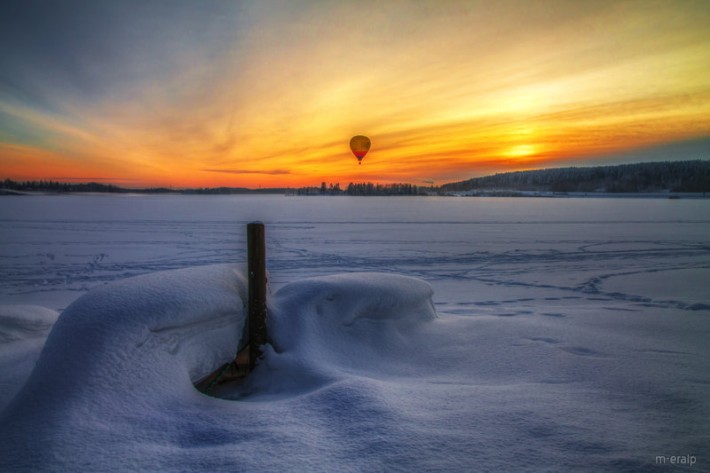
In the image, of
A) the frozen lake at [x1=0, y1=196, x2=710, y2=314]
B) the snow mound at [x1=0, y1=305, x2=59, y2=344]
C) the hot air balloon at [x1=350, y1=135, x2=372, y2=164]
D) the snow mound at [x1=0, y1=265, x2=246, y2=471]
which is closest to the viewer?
the snow mound at [x1=0, y1=265, x2=246, y2=471]

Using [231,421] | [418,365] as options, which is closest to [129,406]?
[231,421]

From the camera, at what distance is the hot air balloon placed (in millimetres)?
18547

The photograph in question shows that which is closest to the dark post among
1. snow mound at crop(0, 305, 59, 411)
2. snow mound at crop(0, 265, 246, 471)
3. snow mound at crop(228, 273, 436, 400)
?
snow mound at crop(228, 273, 436, 400)

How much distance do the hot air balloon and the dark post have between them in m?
15.5

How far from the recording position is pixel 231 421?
7.66 ft

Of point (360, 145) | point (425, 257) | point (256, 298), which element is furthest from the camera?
point (360, 145)

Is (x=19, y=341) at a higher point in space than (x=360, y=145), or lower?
lower

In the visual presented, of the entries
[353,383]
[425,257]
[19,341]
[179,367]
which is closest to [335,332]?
[353,383]

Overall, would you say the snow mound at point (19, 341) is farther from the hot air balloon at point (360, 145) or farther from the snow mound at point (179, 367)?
the hot air balloon at point (360, 145)

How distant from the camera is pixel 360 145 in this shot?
18.5 m

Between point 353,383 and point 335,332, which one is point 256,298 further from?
point 353,383

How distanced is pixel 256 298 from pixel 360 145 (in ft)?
51.9

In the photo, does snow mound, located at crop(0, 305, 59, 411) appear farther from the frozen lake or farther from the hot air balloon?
the hot air balloon

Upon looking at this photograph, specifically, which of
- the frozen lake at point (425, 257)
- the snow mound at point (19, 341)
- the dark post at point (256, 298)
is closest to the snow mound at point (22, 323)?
the snow mound at point (19, 341)
